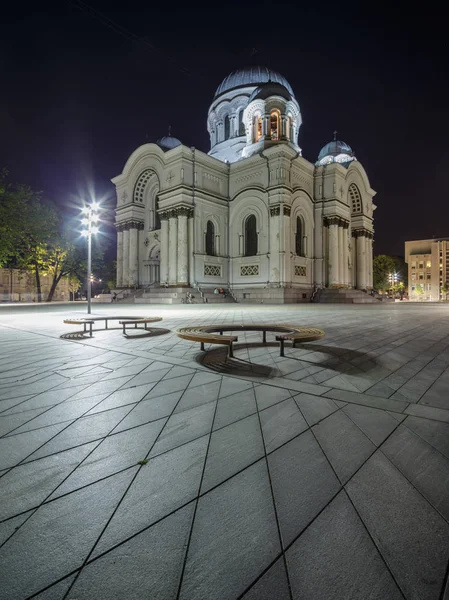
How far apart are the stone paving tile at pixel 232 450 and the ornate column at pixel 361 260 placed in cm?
4389

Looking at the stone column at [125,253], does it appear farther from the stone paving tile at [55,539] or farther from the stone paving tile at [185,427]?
the stone paving tile at [55,539]

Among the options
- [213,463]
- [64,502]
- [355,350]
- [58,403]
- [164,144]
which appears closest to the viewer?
[64,502]

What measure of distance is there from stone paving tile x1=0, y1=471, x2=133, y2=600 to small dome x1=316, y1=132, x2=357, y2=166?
53984 mm

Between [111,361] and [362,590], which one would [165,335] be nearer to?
[111,361]

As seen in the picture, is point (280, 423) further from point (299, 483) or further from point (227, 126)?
point (227, 126)

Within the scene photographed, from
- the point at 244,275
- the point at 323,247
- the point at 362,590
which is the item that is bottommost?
the point at 362,590

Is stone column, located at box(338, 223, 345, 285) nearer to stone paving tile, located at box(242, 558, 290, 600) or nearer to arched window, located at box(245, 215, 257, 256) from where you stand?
arched window, located at box(245, 215, 257, 256)

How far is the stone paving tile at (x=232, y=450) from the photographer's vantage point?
2027 millimetres

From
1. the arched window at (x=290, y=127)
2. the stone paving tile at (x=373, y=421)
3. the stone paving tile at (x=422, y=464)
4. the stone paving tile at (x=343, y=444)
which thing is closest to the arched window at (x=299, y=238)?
the arched window at (x=290, y=127)

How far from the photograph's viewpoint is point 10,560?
1.35 m

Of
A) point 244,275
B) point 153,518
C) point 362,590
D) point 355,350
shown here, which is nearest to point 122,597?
point 153,518

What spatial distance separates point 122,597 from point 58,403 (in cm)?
252

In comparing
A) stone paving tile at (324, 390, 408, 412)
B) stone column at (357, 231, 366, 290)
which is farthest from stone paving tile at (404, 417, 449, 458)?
A: stone column at (357, 231, 366, 290)

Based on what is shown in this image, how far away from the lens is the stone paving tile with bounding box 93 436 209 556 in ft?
5.07
